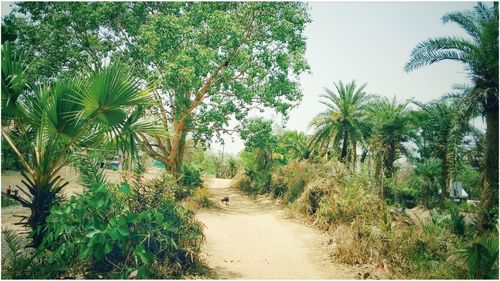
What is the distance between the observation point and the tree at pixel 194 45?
13.9 metres

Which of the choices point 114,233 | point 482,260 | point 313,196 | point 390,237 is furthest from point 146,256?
point 313,196

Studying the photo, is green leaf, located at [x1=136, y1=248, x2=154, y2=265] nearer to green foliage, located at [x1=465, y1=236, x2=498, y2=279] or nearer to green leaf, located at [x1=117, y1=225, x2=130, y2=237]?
green leaf, located at [x1=117, y1=225, x2=130, y2=237]

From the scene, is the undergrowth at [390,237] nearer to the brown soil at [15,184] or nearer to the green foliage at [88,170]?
the brown soil at [15,184]

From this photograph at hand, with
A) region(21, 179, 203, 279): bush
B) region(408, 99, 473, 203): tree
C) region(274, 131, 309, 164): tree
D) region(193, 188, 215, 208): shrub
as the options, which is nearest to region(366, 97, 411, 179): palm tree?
region(408, 99, 473, 203): tree

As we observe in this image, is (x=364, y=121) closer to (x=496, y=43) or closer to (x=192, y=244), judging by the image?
(x=496, y=43)

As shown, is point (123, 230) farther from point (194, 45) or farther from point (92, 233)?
point (194, 45)

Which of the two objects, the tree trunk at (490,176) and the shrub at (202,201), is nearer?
the tree trunk at (490,176)

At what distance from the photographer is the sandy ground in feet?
22.1

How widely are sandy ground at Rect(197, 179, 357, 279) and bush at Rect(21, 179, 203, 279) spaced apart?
1.06 m

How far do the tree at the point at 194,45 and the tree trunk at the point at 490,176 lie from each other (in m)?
7.22

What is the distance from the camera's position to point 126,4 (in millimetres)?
15336

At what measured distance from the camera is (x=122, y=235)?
526 centimetres

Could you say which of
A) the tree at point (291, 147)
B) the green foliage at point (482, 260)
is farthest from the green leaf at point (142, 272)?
the tree at point (291, 147)

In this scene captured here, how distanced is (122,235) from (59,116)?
2142mm
